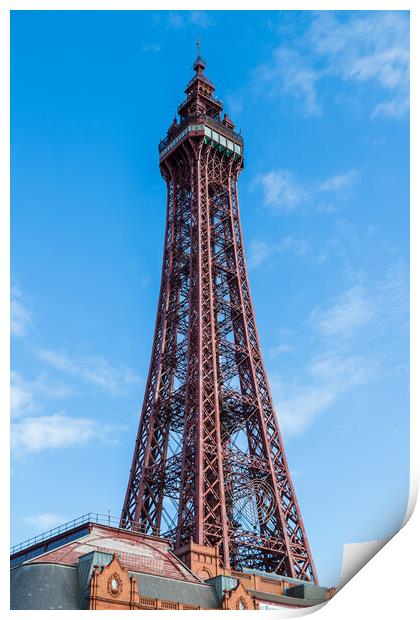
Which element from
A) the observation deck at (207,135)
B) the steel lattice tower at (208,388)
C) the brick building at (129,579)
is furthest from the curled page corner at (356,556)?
the observation deck at (207,135)

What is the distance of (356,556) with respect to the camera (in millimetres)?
21406

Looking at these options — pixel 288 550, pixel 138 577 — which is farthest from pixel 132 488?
pixel 138 577

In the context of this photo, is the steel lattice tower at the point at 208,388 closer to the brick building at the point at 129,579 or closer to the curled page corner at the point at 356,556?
the brick building at the point at 129,579

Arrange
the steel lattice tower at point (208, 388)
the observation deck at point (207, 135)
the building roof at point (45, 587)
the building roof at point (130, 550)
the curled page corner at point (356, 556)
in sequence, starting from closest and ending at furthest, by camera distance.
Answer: the curled page corner at point (356, 556), the building roof at point (45, 587), the building roof at point (130, 550), the steel lattice tower at point (208, 388), the observation deck at point (207, 135)

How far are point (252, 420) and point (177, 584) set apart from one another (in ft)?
78.0

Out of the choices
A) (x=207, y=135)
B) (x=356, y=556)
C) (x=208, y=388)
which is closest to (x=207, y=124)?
(x=207, y=135)

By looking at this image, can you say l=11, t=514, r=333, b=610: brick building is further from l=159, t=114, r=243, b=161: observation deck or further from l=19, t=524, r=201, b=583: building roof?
l=159, t=114, r=243, b=161: observation deck

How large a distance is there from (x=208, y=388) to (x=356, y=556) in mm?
34670

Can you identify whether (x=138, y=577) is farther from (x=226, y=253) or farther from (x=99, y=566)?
(x=226, y=253)

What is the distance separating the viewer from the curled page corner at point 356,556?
20.8 metres

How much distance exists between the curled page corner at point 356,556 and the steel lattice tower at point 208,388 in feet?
81.9

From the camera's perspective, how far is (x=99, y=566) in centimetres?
3169

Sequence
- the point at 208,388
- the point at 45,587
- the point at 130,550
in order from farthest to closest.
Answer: the point at 208,388 < the point at 130,550 < the point at 45,587

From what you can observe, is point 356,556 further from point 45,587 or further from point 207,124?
point 207,124
